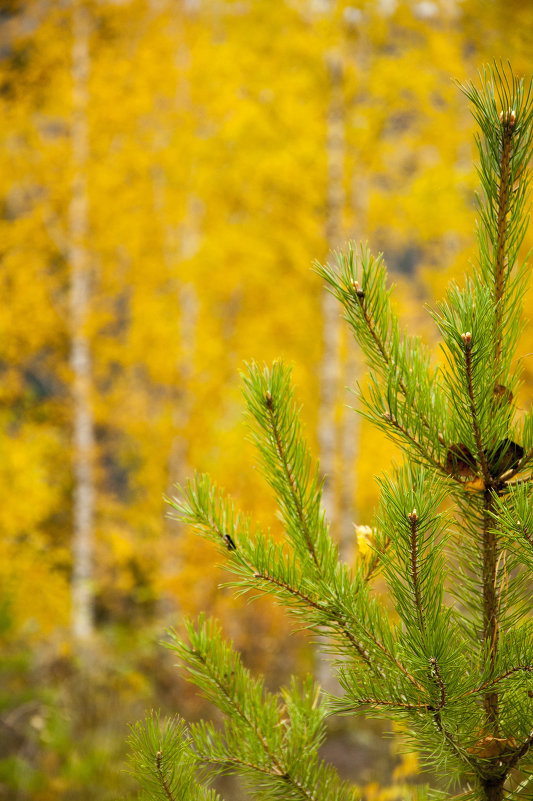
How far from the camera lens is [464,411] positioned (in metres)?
0.93

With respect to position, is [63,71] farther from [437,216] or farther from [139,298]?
[437,216]

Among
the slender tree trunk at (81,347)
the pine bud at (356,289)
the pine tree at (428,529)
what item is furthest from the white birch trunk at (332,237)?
the pine bud at (356,289)

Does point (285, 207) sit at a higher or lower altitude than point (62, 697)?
higher

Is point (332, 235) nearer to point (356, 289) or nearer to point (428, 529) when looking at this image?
point (356, 289)

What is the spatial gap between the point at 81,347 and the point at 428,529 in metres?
6.74

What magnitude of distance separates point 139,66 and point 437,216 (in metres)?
4.91

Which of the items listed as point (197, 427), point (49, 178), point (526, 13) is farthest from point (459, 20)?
point (197, 427)

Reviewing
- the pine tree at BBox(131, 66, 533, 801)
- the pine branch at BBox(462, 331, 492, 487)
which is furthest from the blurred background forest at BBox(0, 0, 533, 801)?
the pine branch at BBox(462, 331, 492, 487)

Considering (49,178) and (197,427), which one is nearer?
(49,178)

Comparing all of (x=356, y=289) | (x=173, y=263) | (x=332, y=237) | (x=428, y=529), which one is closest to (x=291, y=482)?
(x=428, y=529)

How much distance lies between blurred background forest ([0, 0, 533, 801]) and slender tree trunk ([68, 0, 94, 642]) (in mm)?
33

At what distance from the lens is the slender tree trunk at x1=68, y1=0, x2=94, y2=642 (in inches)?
271

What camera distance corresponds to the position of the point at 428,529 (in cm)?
92

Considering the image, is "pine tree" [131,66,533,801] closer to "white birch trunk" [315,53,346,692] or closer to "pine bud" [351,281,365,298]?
"pine bud" [351,281,365,298]
